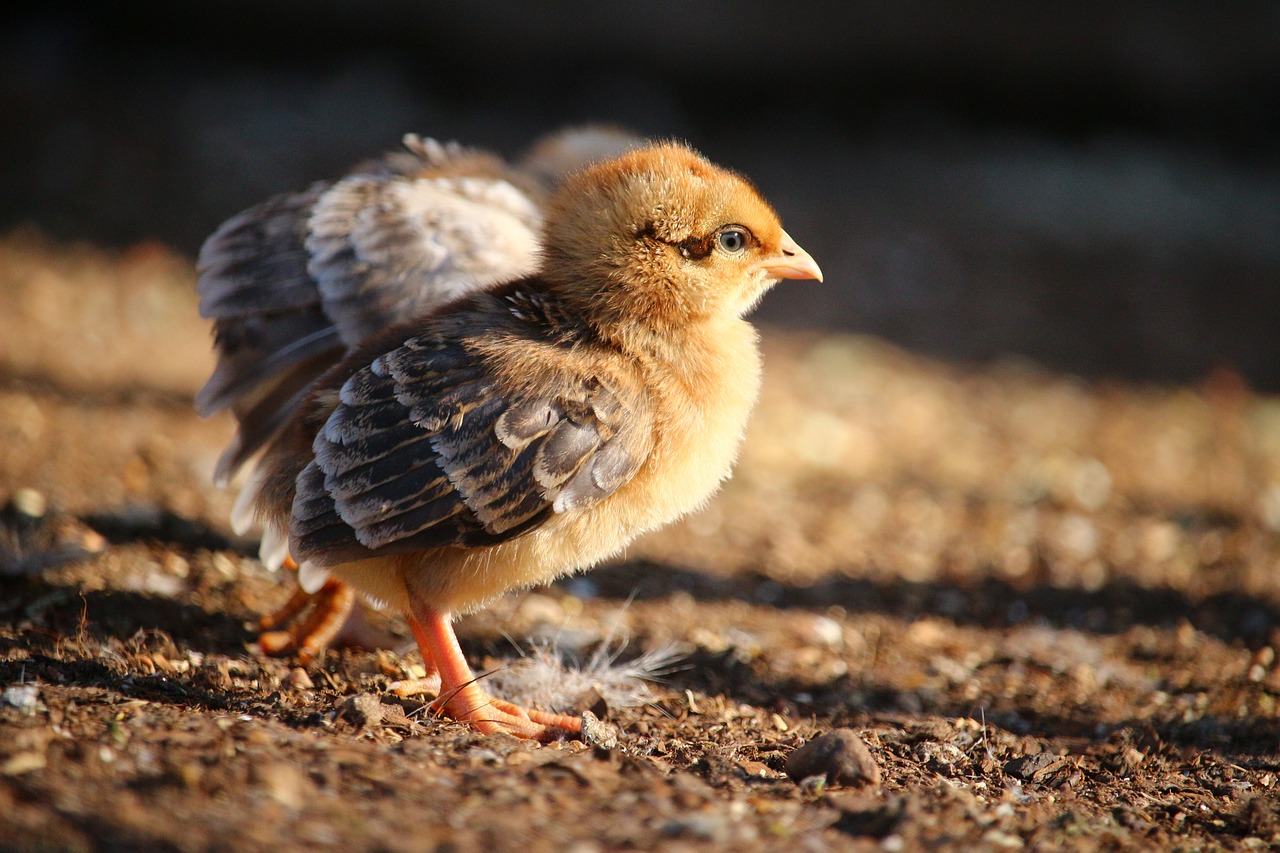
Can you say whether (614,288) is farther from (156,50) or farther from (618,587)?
(156,50)

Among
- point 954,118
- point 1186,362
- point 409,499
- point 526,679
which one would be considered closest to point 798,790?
point 526,679

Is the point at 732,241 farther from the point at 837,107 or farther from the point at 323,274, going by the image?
the point at 837,107

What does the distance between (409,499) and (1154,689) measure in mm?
2557

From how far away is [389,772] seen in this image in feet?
8.14

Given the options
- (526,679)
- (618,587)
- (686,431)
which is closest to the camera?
(686,431)

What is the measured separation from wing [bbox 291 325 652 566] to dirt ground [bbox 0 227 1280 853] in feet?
1.49

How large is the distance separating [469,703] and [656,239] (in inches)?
51.7

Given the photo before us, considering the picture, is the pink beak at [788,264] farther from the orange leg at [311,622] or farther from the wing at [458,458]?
the orange leg at [311,622]

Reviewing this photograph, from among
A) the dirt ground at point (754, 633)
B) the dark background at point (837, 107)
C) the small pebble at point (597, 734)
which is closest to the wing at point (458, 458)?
the dirt ground at point (754, 633)

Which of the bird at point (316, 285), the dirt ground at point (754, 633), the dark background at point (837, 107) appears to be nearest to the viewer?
the dirt ground at point (754, 633)

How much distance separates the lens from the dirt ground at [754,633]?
2.42 metres

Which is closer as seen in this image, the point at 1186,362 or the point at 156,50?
the point at 1186,362

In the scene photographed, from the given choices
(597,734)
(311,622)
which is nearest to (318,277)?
(311,622)

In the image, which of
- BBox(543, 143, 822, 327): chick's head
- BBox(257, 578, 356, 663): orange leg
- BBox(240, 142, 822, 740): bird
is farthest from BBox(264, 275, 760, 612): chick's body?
BBox(257, 578, 356, 663): orange leg
